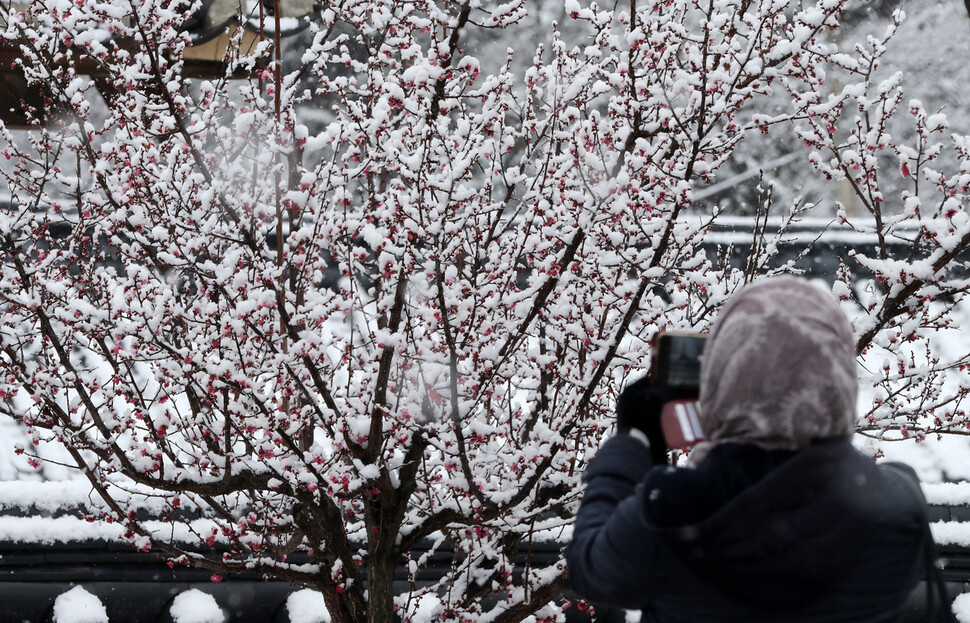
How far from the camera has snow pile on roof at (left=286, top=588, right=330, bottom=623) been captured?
6074 mm

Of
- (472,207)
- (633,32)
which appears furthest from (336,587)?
(633,32)

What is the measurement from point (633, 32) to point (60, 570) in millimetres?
5617

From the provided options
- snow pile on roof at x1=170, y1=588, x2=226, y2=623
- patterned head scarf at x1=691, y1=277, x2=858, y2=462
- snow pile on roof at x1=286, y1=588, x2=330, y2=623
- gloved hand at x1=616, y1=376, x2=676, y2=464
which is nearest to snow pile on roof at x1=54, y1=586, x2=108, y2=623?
snow pile on roof at x1=170, y1=588, x2=226, y2=623

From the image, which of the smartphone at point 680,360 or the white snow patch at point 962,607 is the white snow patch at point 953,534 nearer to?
the white snow patch at point 962,607

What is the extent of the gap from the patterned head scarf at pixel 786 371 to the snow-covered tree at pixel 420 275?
A: 2126mm

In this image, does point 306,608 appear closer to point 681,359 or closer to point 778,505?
point 681,359

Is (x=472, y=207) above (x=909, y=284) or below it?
above

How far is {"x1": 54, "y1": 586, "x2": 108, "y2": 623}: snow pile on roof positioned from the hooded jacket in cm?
586

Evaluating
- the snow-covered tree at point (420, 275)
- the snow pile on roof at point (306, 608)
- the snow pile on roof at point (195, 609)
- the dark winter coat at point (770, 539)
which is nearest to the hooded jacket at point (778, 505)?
the dark winter coat at point (770, 539)

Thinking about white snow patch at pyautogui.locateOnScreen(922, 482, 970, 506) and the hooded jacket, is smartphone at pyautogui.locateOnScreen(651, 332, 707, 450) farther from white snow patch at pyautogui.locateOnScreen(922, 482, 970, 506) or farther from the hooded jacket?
white snow patch at pyautogui.locateOnScreen(922, 482, 970, 506)

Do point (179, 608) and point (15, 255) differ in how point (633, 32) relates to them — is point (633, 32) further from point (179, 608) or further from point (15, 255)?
point (179, 608)

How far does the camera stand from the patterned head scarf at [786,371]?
1316 mm

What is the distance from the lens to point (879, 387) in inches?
187

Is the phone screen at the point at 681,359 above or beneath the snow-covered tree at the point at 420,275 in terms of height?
beneath
